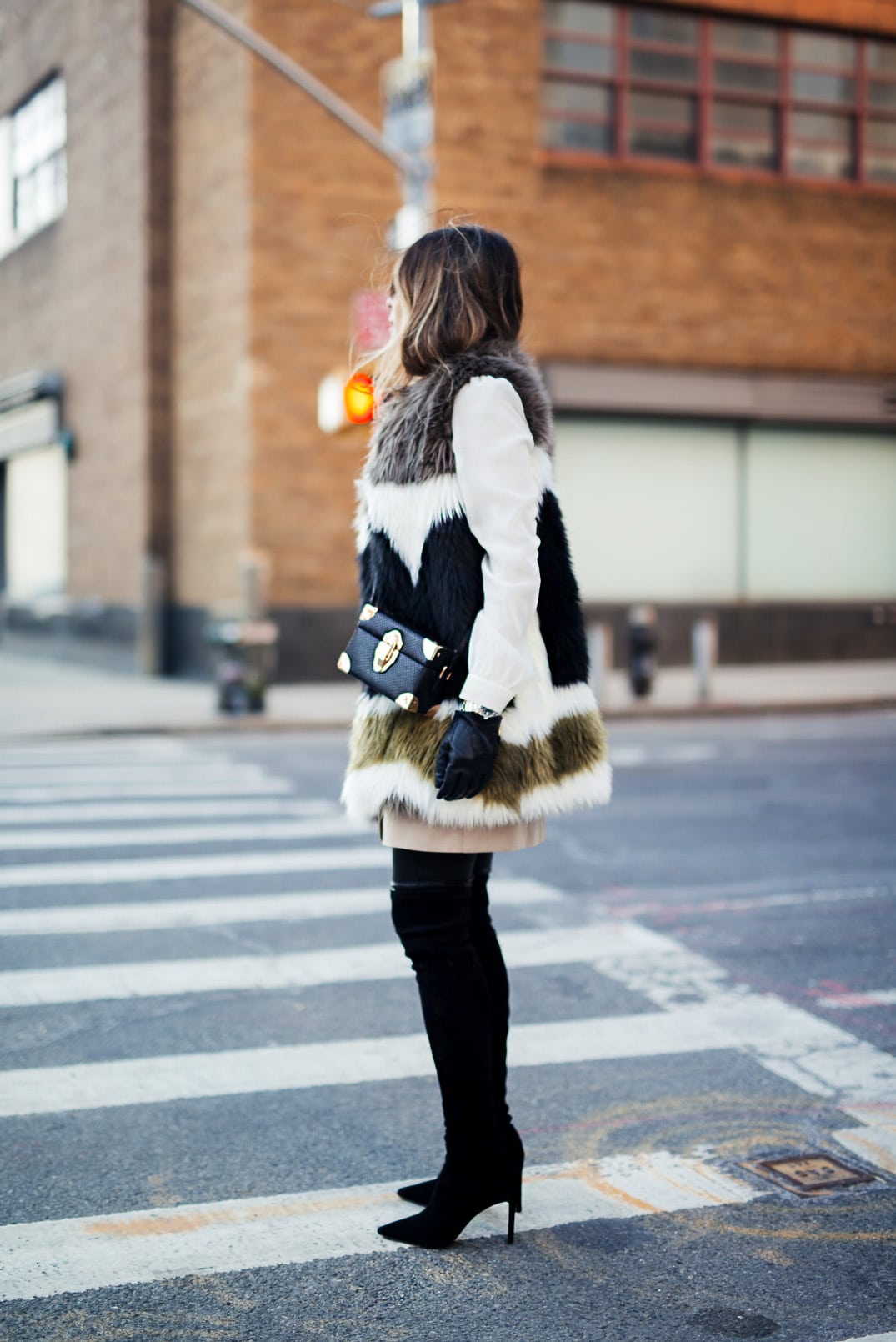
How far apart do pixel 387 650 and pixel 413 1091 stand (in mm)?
1685

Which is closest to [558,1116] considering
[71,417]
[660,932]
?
[660,932]

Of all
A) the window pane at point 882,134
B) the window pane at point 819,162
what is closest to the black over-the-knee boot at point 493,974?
the window pane at point 819,162

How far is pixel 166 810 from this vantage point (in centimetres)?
962

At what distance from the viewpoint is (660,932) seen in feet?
20.6

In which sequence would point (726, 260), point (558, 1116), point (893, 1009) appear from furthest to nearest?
point (726, 260), point (893, 1009), point (558, 1116)

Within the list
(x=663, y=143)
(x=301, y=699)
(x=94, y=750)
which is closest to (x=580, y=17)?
(x=663, y=143)

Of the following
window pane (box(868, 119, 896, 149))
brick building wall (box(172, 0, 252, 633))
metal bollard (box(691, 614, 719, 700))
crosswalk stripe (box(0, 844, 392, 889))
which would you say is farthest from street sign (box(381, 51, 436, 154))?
window pane (box(868, 119, 896, 149))

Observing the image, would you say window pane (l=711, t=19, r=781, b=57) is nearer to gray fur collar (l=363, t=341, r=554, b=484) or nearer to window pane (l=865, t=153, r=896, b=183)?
window pane (l=865, t=153, r=896, b=183)

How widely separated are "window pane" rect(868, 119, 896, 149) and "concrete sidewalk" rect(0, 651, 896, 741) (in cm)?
810

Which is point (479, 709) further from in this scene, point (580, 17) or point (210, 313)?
point (580, 17)

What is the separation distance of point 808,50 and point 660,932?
20.0 m

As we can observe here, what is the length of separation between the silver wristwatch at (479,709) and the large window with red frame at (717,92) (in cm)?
1969

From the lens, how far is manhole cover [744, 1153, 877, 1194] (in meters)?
3.67

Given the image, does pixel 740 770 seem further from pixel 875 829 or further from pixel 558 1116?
pixel 558 1116
